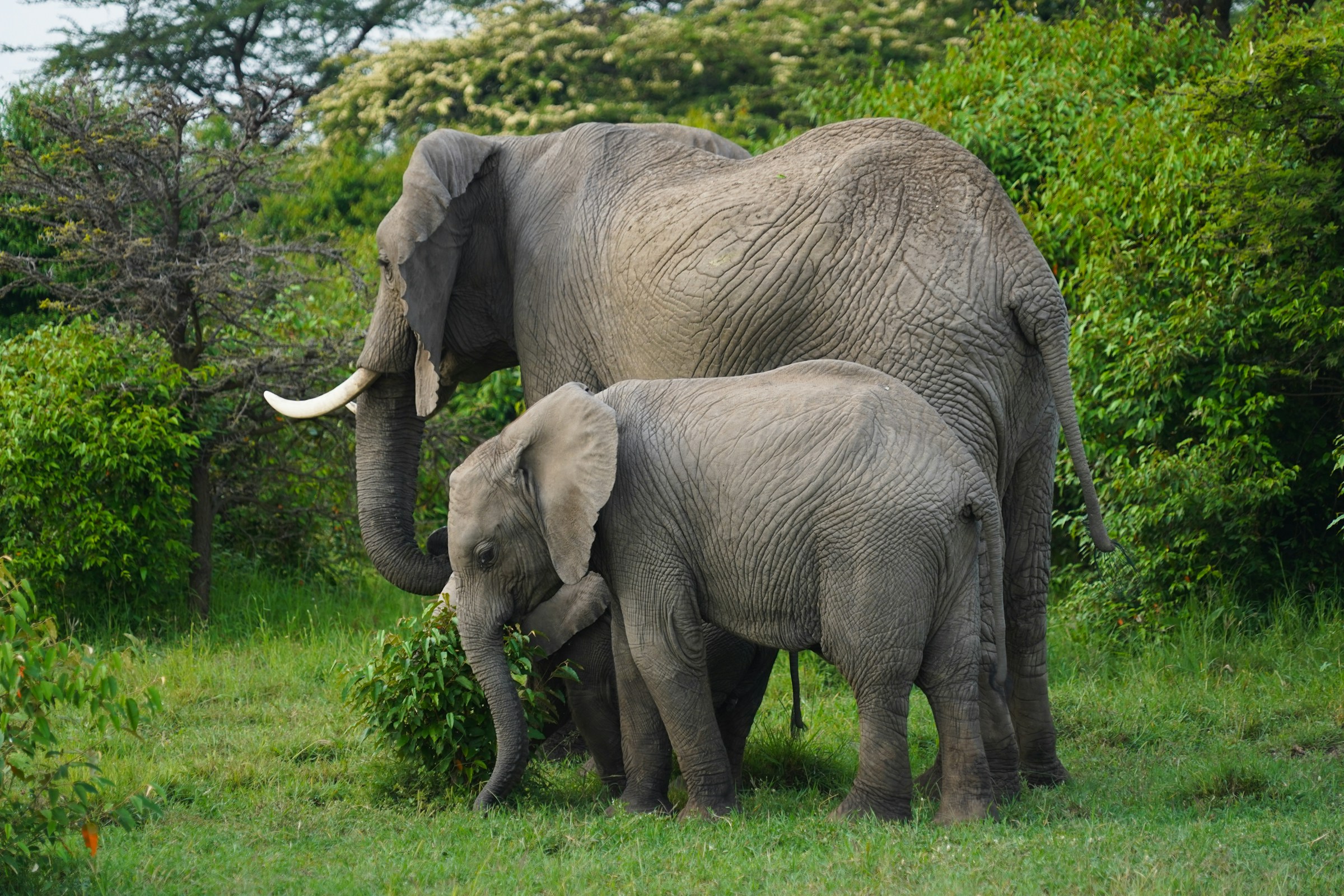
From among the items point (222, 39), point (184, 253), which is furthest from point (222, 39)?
point (184, 253)

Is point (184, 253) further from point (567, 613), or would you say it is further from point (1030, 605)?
point (1030, 605)

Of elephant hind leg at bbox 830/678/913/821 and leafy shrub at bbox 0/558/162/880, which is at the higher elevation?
leafy shrub at bbox 0/558/162/880

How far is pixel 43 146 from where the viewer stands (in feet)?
42.2

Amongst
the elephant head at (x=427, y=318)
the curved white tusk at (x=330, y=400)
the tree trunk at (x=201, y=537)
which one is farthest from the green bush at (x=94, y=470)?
the elephant head at (x=427, y=318)

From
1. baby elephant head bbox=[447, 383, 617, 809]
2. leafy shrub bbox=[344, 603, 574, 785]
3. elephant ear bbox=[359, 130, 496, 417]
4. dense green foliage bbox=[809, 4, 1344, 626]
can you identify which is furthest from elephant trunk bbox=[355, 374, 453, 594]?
dense green foliage bbox=[809, 4, 1344, 626]

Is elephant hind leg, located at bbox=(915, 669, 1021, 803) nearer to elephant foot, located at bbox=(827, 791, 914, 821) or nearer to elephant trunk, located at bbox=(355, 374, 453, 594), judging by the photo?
elephant foot, located at bbox=(827, 791, 914, 821)

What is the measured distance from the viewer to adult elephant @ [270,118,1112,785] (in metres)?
6.53

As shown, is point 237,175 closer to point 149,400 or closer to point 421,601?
point 149,400

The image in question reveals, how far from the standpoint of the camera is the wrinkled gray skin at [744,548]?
6.02m

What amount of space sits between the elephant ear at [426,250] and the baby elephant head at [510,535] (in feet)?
3.41

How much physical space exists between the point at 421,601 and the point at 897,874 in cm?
675

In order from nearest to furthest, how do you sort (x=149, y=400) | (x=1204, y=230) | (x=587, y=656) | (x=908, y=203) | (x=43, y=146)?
(x=908, y=203) < (x=587, y=656) < (x=1204, y=230) < (x=149, y=400) < (x=43, y=146)

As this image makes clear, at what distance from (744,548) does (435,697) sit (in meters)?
1.54

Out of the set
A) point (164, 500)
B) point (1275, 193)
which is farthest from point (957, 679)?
point (164, 500)
